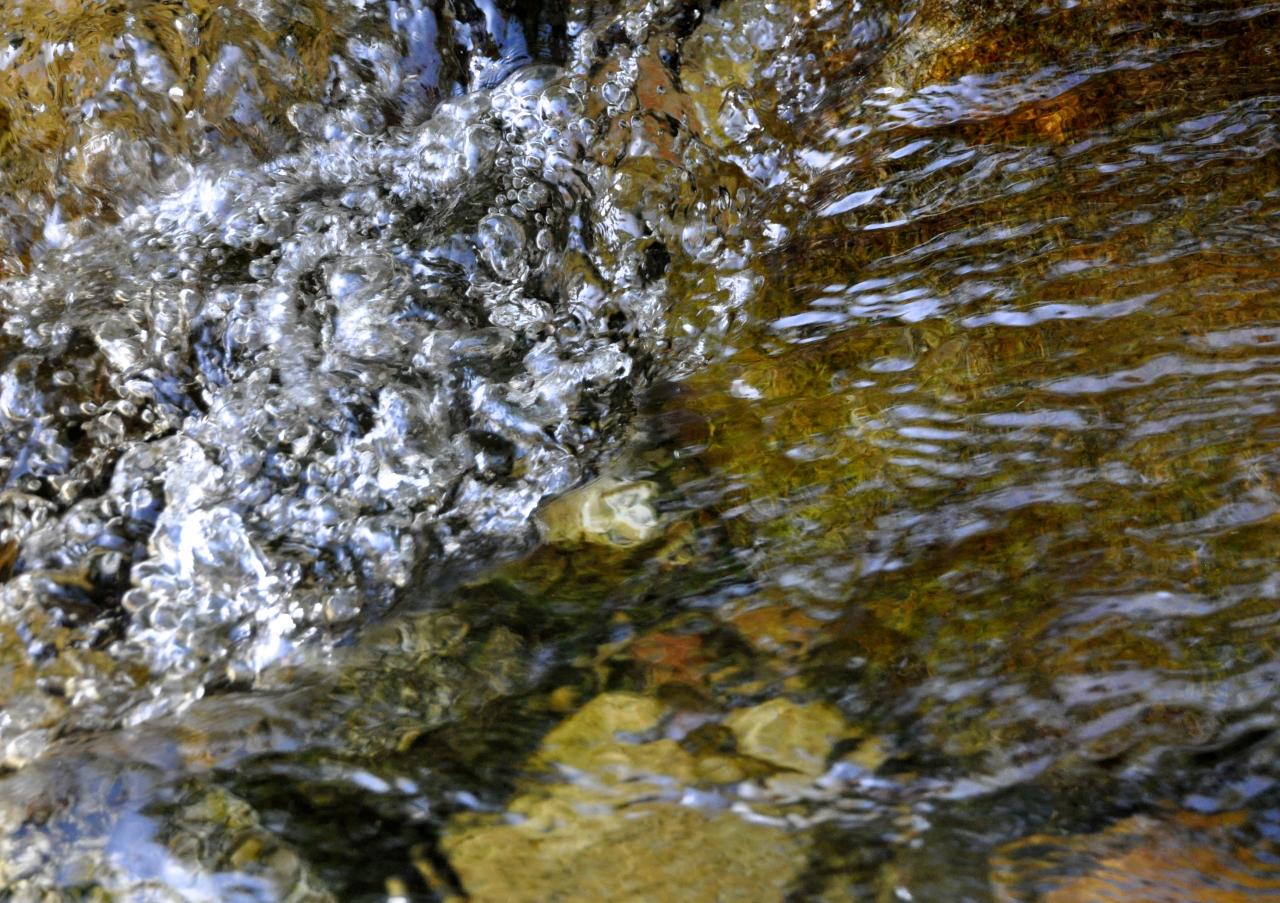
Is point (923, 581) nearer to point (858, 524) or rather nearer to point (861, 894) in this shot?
point (858, 524)

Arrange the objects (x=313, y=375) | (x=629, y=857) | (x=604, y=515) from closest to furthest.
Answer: (x=629, y=857), (x=604, y=515), (x=313, y=375)

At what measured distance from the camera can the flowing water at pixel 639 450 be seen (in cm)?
→ 160

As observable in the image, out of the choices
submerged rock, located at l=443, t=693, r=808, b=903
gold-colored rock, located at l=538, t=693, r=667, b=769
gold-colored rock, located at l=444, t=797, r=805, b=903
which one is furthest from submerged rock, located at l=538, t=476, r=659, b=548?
gold-colored rock, located at l=444, t=797, r=805, b=903

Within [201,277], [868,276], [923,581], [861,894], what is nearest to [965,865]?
[861,894]

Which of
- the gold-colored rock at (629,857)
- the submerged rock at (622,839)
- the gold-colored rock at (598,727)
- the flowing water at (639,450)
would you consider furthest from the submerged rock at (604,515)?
the gold-colored rock at (629,857)

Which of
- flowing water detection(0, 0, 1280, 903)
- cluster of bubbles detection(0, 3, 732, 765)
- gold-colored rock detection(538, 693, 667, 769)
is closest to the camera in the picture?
flowing water detection(0, 0, 1280, 903)

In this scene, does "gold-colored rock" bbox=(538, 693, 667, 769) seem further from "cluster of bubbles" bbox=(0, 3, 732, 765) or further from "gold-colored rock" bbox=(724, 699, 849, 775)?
"cluster of bubbles" bbox=(0, 3, 732, 765)

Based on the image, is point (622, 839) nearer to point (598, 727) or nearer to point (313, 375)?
point (598, 727)

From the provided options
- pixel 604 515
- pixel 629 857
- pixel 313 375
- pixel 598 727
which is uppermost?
pixel 313 375

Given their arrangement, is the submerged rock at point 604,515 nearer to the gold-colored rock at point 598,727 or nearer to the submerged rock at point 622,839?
the gold-colored rock at point 598,727

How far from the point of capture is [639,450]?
251cm

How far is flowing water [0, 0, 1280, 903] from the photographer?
1604mm

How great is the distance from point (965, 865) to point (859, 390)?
1.15m

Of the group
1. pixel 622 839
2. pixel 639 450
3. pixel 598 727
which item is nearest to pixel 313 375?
pixel 639 450
